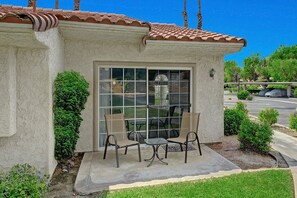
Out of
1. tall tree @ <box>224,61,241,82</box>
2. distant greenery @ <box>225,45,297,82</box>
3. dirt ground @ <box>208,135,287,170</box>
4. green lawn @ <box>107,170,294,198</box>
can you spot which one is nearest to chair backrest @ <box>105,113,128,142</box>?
green lawn @ <box>107,170,294,198</box>

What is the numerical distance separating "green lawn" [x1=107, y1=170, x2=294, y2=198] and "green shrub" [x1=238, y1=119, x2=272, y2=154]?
6.20 feet

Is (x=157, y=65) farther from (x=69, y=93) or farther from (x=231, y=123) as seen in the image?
(x=231, y=123)

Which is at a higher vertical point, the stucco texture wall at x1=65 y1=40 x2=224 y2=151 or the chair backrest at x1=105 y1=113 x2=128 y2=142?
the stucco texture wall at x1=65 y1=40 x2=224 y2=151

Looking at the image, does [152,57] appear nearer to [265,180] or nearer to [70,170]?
[70,170]

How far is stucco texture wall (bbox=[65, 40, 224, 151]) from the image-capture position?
8289 mm

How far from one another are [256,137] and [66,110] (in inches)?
239

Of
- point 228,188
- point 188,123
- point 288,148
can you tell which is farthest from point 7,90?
point 288,148

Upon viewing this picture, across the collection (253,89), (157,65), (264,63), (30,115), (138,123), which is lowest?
(138,123)

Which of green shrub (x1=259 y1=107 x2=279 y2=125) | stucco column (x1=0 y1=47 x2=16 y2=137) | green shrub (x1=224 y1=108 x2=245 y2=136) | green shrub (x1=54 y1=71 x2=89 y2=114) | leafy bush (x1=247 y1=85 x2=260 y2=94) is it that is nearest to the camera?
stucco column (x1=0 y1=47 x2=16 y2=137)

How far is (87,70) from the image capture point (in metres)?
8.38

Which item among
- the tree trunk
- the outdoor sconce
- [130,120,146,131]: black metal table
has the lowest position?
[130,120,146,131]: black metal table

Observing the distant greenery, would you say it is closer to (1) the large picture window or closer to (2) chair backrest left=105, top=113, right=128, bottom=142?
(1) the large picture window

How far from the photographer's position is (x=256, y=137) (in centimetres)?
814

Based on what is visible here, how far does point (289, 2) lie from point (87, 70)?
75.6 metres
